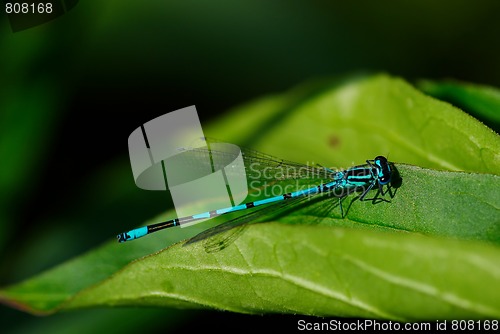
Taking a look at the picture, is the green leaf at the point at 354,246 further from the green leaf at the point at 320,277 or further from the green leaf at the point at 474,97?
the green leaf at the point at 474,97

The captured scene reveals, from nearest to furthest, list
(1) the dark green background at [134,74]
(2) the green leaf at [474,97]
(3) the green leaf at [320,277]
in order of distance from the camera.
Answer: (3) the green leaf at [320,277] < (2) the green leaf at [474,97] < (1) the dark green background at [134,74]

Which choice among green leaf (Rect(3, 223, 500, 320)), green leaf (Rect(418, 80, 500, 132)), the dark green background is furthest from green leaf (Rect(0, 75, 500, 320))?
the dark green background

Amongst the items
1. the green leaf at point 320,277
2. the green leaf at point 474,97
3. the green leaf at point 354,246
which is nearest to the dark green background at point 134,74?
the green leaf at point 354,246

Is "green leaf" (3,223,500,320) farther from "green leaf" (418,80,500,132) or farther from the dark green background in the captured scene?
"green leaf" (418,80,500,132)

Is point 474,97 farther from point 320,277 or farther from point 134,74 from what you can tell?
point 134,74

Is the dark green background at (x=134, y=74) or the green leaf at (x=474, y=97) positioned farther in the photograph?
the dark green background at (x=134, y=74)
